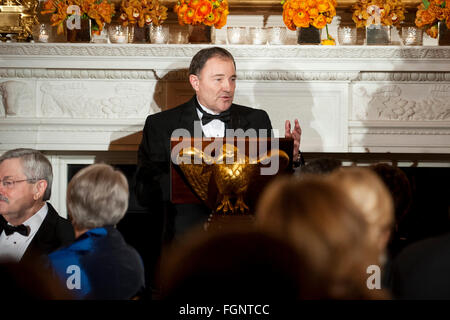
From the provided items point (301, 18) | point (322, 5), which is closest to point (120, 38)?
point (301, 18)

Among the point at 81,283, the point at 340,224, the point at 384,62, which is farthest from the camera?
the point at 384,62

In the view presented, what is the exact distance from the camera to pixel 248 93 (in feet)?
10.8

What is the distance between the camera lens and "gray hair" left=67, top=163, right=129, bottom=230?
1670mm

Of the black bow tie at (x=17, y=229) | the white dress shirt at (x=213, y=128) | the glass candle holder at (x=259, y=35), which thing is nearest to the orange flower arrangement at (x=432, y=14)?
the glass candle holder at (x=259, y=35)

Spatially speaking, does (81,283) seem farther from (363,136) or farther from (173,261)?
(363,136)

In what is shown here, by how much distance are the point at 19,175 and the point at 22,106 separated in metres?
1.12

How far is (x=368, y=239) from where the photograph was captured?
2.73 ft

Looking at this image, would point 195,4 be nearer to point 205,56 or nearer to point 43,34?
point 205,56

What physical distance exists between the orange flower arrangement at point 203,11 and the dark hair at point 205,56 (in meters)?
0.47

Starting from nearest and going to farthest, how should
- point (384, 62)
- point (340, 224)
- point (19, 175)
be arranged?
point (340, 224) < point (19, 175) < point (384, 62)

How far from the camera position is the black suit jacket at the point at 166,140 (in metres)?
2.70

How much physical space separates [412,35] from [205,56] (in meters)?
1.31

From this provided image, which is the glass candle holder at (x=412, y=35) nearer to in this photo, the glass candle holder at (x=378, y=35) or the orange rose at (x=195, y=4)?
the glass candle holder at (x=378, y=35)

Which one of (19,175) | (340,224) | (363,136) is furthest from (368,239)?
(363,136)
